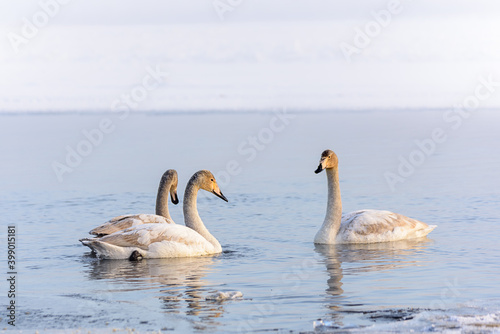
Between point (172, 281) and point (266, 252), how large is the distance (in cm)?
253

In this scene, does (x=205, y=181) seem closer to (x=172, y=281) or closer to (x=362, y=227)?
(x=362, y=227)

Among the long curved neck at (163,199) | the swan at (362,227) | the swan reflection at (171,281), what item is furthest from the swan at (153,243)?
the swan at (362,227)

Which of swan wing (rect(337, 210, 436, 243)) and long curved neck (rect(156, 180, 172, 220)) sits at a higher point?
long curved neck (rect(156, 180, 172, 220))

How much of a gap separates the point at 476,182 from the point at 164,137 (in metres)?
21.6

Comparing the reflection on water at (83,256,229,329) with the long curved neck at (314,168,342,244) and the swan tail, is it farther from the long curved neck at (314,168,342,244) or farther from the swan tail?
the long curved neck at (314,168,342,244)

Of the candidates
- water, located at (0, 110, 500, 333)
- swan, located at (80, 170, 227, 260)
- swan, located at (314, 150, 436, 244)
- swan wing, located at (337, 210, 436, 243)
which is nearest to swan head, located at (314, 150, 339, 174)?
swan, located at (314, 150, 436, 244)

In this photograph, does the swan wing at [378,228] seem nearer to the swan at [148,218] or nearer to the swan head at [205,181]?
the swan head at [205,181]

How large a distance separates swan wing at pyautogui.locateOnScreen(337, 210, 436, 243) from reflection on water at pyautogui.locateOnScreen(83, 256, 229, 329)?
258cm

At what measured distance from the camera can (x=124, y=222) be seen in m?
14.3

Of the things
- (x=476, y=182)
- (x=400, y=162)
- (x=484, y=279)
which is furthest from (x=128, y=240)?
(x=400, y=162)

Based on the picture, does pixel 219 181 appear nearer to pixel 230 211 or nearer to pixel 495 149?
pixel 230 211

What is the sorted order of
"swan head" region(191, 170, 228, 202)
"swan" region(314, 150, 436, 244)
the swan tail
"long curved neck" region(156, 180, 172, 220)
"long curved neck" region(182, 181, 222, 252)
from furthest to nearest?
"long curved neck" region(156, 180, 172, 220), "swan" region(314, 150, 436, 244), "swan head" region(191, 170, 228, 202), "long curved neck" region(182, 181, 222, 252), the swan tail

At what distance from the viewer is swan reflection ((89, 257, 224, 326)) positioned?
9.87 metres

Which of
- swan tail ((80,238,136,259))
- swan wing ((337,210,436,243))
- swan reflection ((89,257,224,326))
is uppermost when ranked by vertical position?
swan wing ((337,210,436,243))
